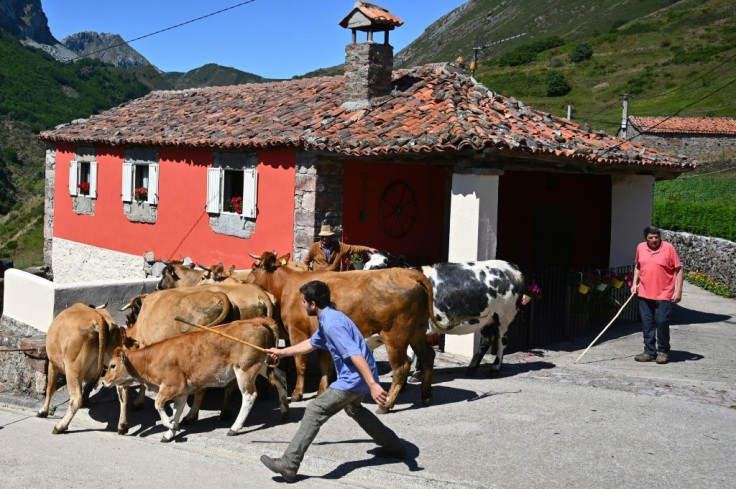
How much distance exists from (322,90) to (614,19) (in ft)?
352

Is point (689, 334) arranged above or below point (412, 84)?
below

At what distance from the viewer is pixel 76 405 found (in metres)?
8.12

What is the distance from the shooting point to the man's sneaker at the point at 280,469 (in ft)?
21.4

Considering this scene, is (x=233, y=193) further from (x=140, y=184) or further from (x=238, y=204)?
(x=140, y=184)

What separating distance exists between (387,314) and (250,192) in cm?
683

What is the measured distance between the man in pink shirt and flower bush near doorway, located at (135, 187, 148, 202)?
10.8 meters

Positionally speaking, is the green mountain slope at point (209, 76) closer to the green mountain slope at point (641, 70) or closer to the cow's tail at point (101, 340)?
the green mountain slope at point (641, 70)

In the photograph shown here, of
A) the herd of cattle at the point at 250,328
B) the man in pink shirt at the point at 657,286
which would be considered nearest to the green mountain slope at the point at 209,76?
the man in pink shirt at the point at 657,286

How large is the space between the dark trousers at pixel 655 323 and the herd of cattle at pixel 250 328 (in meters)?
2.02

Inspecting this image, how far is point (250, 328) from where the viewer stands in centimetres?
791

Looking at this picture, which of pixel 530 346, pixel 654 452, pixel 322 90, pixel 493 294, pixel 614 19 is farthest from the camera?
pixel 614 19

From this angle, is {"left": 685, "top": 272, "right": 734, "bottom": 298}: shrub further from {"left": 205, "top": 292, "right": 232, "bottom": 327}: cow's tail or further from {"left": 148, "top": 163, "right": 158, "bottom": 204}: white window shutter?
{"left": 205, "top": 292, "right": 232, "bottom": 327}: cow's tail

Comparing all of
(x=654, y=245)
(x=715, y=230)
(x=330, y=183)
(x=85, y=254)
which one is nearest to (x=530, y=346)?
(x=654, y=245)

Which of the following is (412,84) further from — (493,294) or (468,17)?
(468,17)
